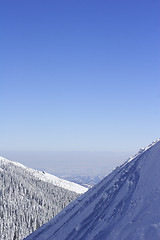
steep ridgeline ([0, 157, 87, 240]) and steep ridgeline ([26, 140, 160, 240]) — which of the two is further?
steep ridgeline ([0, 157, 87, 240])

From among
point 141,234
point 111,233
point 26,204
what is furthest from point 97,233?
point 26,204

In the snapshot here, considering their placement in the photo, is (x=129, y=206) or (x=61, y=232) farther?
(x=61, y=232)

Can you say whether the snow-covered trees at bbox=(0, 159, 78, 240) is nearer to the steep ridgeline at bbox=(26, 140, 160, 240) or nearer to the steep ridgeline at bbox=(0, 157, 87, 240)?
the steep ridgeline at bbox=(0, 157, 87, 240)

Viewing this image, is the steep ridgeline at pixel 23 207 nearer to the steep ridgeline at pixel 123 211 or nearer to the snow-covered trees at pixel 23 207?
the snow-covered trees at pixel 23 207

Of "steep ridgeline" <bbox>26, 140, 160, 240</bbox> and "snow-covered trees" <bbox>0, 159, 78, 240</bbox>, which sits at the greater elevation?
"steep ridgeline" <bbox>26, 140, 160, 240</bbox>

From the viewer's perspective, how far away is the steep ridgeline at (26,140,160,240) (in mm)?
21328

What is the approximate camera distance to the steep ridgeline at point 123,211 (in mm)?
21328

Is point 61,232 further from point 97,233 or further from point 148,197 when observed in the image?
point 148,197

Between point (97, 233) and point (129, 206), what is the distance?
3813 millimetres

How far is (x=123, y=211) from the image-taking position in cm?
2456

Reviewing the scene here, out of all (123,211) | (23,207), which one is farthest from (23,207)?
(123,211)

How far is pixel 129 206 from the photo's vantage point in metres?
24.5

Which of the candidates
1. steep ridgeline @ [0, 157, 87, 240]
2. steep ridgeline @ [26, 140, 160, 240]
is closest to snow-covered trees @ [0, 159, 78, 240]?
steep ridgeline @ [0, 157, 87, 240]

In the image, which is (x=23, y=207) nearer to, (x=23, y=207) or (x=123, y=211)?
(x=23, y=207)
